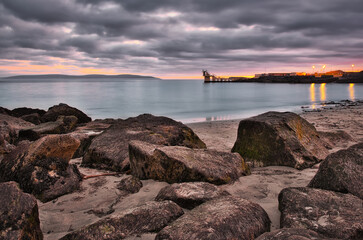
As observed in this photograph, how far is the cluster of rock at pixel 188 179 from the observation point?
255 centimetres

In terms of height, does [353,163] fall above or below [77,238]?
above

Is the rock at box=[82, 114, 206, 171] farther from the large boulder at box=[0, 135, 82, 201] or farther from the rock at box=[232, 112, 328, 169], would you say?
the rock at box=[232, 112, 328, 169]

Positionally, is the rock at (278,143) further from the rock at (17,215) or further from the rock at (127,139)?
the rock at (17,215)

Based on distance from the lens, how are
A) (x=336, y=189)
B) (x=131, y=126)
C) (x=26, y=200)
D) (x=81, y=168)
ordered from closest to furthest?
(x=26, y=200) → (x=336, y=189) → (x=81, y=168) → (x=131, y=126)

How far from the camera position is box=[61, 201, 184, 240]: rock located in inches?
103

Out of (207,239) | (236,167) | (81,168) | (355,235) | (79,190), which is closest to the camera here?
(207,239)


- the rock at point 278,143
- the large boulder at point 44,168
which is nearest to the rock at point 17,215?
the large boulder at point 44,168

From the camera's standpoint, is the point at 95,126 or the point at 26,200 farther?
the point at 95,126

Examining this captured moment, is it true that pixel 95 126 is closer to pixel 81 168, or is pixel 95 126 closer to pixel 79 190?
pixel 81 168

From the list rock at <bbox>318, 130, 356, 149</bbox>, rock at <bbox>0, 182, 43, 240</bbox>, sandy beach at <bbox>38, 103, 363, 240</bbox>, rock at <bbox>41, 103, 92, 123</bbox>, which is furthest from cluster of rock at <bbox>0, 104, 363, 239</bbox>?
rock at <bbox>41, 103, 92, 123</bbox>

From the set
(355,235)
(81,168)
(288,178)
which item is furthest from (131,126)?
(355,235)

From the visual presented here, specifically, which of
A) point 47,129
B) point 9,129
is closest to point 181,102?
point 47,129

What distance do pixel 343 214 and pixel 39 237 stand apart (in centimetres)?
305

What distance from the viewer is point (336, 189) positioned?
334cm
